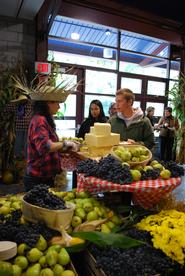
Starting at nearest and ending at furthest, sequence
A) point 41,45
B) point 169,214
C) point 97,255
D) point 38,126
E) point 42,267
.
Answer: point 42,267, point 97,255, point 169,214, point 38,126, point 41,45

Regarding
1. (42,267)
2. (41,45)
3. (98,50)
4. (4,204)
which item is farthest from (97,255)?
(98,50)

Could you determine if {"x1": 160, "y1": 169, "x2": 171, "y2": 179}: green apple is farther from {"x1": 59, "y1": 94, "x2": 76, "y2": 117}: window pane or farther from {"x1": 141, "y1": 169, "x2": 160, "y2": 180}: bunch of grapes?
{"x1": 59, "y1": 94, "x2": 76, "y2": 117}: window pane

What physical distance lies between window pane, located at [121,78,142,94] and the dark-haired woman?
5.09 metres

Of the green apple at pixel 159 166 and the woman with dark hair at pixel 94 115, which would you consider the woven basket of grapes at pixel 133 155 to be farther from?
the woman with dark hair at pixel 94 115

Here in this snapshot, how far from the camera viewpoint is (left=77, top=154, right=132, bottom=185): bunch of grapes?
164 centimetres

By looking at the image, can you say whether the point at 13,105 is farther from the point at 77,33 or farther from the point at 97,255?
the point at 97,255

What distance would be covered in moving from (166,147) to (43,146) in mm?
5717

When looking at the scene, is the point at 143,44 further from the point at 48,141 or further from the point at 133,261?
the point at 133,261

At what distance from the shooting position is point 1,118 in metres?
4.82

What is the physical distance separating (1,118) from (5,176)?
97 cm

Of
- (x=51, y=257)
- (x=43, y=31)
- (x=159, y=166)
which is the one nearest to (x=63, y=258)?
(x=51, y=257)

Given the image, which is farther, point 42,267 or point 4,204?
point 4,204

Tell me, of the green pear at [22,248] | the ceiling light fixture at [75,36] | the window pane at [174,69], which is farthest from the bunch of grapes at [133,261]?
the window pane at [174,69]

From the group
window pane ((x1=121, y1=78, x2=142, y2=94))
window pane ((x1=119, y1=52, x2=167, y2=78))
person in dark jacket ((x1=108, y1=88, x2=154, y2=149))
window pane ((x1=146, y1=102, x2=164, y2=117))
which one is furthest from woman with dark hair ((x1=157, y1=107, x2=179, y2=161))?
person in dark jacket ((x1=108, y1=88, x2=154, y2=149))
